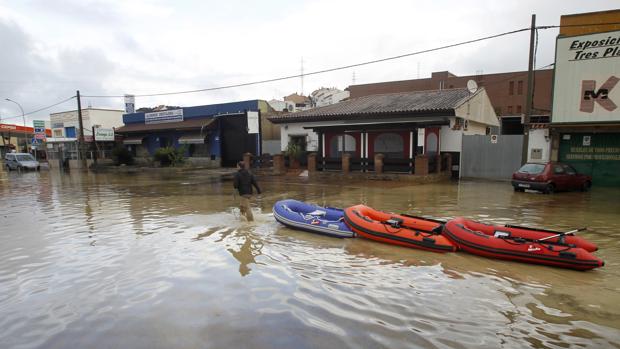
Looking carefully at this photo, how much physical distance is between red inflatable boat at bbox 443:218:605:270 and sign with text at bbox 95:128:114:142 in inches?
1394

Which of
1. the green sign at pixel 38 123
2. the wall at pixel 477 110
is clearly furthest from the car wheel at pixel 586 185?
the green sign at pixel 38 123

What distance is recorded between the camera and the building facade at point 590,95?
14.4 meters

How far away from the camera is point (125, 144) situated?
35.0 metres

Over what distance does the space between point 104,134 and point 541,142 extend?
114 feet

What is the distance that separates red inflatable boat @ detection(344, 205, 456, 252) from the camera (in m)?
6.87

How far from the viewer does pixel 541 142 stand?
1689 centimetres

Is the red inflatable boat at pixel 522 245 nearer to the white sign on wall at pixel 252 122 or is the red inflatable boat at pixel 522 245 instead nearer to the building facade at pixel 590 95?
the building facade at pixel 590 95

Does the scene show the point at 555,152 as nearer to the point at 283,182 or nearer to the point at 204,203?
the point at 283,182

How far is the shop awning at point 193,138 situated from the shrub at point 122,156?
305 inches

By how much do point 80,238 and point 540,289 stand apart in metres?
8.98

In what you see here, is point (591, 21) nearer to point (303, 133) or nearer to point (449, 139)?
point (449, 139)

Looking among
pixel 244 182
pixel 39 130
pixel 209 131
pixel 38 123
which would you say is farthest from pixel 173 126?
pixel 244 182

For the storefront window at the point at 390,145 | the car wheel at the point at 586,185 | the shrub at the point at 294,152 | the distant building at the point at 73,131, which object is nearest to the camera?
the car wheel at the point at 586,185

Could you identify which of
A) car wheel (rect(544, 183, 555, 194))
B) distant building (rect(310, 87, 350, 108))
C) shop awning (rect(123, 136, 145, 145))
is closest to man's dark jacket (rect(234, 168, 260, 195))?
car wheel (rect(544, 183, 555, 194))
